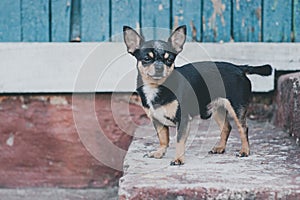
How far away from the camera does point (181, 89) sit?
2.09 m

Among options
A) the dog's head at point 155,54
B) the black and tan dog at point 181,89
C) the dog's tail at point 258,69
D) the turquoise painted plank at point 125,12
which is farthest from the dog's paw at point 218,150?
the turquoise painted plank at point 125,12

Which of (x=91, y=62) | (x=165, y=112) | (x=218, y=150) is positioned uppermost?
(x=91, y=62)

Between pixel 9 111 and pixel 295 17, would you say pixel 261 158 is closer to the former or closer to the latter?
pixel 295 17

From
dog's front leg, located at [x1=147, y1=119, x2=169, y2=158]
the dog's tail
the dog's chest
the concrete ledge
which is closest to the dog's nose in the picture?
the dog's chest

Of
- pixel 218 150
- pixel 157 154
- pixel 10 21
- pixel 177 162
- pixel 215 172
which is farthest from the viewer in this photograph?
pixel 10 21

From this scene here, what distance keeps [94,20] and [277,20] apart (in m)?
1.08

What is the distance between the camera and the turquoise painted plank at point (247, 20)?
10.3 ft

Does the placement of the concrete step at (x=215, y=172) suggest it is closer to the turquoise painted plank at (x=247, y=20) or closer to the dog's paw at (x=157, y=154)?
the dog's paw at (x=157, y=154)

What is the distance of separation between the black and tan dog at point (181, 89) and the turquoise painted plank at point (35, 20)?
1150 mm

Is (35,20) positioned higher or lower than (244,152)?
higher

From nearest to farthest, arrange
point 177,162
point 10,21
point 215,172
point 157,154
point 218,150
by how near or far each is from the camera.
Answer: point 215,172 → point 177,162 → point 157,154 → point 218,150 → point 10,21

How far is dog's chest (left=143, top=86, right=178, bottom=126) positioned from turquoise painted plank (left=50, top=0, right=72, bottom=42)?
117cm

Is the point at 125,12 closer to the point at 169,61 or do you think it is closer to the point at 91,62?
the point at 91,62

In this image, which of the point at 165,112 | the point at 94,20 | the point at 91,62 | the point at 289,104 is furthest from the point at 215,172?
the point at 94,20
